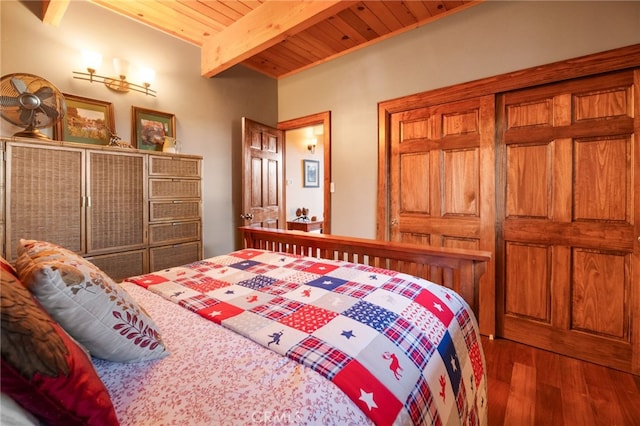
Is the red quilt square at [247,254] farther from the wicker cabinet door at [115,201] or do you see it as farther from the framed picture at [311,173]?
the framed picture at [311,173]

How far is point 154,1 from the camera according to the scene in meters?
2.48

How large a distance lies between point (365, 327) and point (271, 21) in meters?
2.47

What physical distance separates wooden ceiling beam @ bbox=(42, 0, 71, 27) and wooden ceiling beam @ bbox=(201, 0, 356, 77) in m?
1.19

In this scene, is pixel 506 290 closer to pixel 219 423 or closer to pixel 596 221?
pixel 596 221

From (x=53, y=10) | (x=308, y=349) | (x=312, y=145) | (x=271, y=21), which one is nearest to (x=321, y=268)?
(x=308, y=349)

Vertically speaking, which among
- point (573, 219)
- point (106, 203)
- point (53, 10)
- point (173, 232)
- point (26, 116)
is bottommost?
point (173, 232)

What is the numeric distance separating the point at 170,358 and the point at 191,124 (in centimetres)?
288

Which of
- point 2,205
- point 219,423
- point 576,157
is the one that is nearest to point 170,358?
point 219,423

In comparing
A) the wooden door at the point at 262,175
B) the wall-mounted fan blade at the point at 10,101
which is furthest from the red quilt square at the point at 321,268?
the wall-mounted fan blade at the point at 10,101

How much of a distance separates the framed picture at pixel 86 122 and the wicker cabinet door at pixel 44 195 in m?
0.45

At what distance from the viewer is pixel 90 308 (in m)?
0.68

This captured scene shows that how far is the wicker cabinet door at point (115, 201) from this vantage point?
2129 millimetres

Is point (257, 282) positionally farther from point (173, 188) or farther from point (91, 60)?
point (91, 60)

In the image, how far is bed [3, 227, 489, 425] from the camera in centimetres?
62
